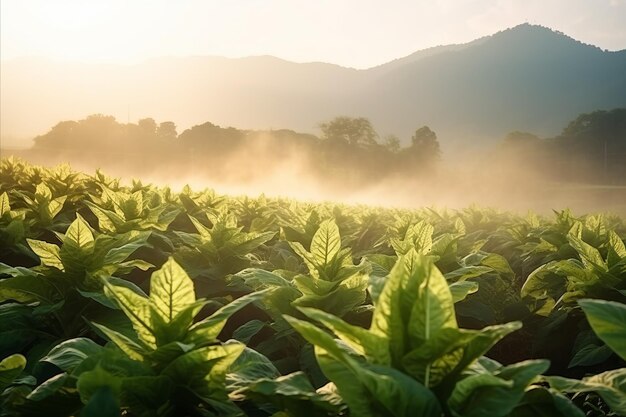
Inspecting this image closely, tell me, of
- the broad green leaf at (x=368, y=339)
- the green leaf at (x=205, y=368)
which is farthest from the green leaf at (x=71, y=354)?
the broad green leaf at (x=368, y=339)

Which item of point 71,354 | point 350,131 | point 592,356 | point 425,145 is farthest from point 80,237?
point 425,145

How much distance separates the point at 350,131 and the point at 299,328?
102187 millimetres

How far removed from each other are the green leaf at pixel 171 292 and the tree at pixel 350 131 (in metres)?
101

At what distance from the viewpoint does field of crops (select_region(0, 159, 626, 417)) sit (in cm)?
126

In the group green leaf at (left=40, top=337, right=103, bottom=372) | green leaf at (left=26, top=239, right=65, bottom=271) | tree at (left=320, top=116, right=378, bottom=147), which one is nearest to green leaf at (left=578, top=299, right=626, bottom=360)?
green leaf at (left=40, top=337, right=103, bottom=372)

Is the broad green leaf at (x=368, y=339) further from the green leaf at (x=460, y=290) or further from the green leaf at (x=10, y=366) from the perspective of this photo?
the green leaf at (x=10, y=366)

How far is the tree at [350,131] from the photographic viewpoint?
102 metres

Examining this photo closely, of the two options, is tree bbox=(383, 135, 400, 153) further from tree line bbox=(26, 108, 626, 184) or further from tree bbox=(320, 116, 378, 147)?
tree bbox=(320, 116, 378, 147)

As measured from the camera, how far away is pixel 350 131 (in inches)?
4026

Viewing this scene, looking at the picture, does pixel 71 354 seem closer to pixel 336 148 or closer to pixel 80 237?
pixel 80 237

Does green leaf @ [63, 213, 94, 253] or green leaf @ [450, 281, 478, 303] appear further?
green leaf @ [63, 213, 94, 253]

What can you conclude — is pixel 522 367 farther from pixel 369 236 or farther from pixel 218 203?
pixel 218 203

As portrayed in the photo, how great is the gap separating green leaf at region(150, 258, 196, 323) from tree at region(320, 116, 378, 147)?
100665 mm

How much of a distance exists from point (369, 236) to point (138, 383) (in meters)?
6.78
